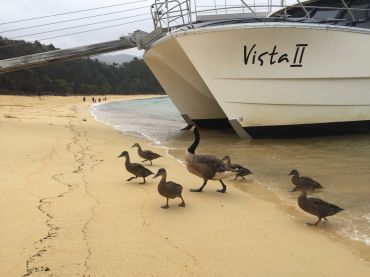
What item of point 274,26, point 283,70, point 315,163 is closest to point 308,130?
point 283,70

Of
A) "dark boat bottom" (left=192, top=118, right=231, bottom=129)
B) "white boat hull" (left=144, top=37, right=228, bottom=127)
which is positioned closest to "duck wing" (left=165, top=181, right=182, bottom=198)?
"white boat hull" (left=144, top=37, right=228, bottom=127)

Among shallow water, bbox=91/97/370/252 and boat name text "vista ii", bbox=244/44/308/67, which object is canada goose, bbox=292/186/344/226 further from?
boat name text "vista ii", bbox=244/44/308/67

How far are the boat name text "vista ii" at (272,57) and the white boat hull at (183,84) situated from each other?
216 cm

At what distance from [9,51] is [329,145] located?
51.5 meters

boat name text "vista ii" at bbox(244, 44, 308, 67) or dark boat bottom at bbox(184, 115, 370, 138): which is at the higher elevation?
boat name text "vista ii" at bbox(244, 44, 308, 67)

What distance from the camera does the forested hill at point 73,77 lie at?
54.4m

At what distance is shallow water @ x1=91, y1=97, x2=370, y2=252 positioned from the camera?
17.9 feet

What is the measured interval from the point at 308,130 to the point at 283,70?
2056 millimetres

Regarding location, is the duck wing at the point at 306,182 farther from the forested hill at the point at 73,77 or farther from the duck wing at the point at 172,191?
the forested hill at the point at 73,77

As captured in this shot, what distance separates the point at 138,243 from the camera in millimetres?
4016

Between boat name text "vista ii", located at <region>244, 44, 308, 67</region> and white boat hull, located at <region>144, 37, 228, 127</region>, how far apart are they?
2.16m

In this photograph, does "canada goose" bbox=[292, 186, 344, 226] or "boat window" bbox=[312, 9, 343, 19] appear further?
"boat window" bbox=[312, 9, 343, 19]

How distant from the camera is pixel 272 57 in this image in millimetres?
10836

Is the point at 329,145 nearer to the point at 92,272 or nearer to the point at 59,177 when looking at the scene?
the point at 59,177
